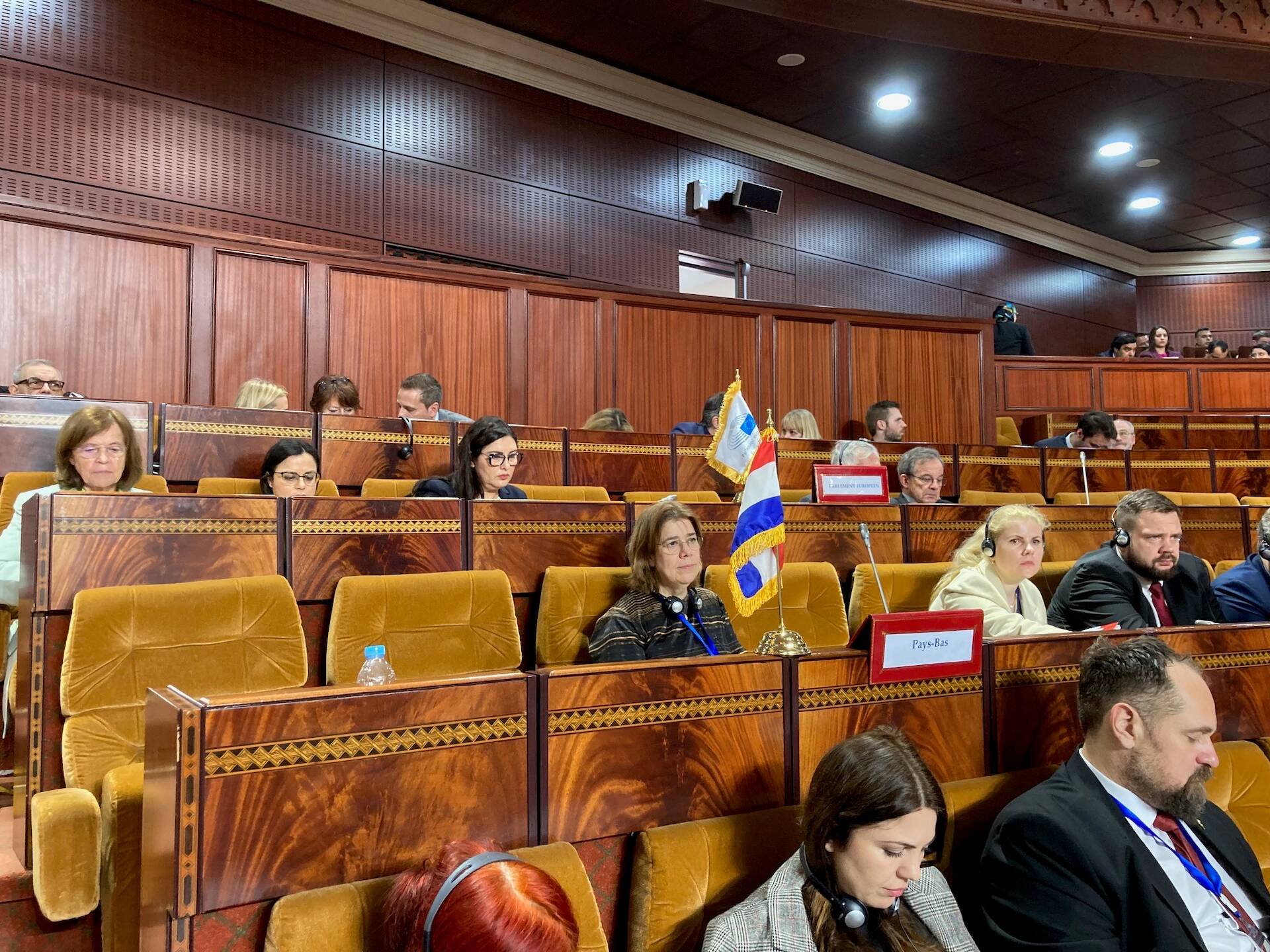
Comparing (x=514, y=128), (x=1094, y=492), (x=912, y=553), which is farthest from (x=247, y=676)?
(x=514, y=128)

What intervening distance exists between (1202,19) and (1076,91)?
1.32 m

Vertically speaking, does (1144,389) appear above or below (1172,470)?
above

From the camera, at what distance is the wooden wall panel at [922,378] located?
15.8ft

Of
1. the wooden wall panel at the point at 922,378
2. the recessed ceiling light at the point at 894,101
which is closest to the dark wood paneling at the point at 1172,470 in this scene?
the wooden wall panel at the point at 922,378

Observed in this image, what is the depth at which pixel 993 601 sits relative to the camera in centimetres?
189

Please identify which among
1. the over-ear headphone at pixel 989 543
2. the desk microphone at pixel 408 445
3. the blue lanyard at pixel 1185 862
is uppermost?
the desk microphone at pixel 408 445

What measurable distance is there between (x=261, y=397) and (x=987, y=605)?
6.94 feet

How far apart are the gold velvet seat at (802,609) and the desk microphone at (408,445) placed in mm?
1254

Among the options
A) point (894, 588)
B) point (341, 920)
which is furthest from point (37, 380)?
point (341, 920)

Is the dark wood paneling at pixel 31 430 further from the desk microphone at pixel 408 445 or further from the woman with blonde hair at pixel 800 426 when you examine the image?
the woman with blonde hair at pixel 800 426

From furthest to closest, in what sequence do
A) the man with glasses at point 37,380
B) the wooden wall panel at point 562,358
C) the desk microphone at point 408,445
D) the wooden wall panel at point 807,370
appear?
the wooden wall panel at point 807,370 → the wooden wall panel at point 562,358 → the desk microphone at point 408,445 → the man with glasses at point 37,380

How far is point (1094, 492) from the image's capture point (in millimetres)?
3641

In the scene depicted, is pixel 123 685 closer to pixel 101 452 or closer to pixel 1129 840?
pixel 101 452

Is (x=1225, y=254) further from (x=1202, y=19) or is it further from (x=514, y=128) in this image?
(x=514, y=128)
